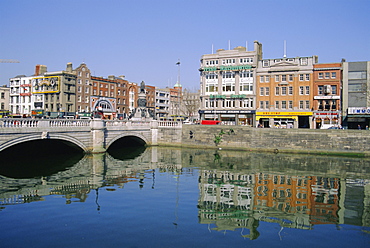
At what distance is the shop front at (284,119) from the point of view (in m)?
67.2

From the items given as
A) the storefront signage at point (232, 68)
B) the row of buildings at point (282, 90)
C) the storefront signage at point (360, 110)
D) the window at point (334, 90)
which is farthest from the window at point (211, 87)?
the storefront signage at point (360, 110)

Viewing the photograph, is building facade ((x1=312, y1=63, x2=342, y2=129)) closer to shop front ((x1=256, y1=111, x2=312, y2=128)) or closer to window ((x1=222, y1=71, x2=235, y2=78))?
shop front ((x1=256, y1=111, x2=312, y2=128))

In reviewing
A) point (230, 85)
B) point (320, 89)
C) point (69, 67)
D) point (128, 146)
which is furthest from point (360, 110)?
point (69, 67)

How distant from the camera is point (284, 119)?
69.1 meters

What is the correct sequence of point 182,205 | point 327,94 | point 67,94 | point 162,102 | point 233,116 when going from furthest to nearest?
point 162,102
point 67,94
point 233,116
point 327,94
point 182,205

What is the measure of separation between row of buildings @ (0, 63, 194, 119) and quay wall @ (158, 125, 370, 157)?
21.6m

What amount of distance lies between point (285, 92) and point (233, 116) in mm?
12057

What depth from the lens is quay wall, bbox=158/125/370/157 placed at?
155ft

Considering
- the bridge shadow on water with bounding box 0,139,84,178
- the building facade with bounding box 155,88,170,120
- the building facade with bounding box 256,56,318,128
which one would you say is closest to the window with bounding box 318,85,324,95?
the building facade with bounding box 256,56,318,128

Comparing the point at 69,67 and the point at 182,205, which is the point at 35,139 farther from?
the point at 69,67

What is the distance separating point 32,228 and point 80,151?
28156 millimetres

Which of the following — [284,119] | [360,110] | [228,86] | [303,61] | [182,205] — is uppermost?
[303,61]

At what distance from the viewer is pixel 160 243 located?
14.9m

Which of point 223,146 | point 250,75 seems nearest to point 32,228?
point 223,146
